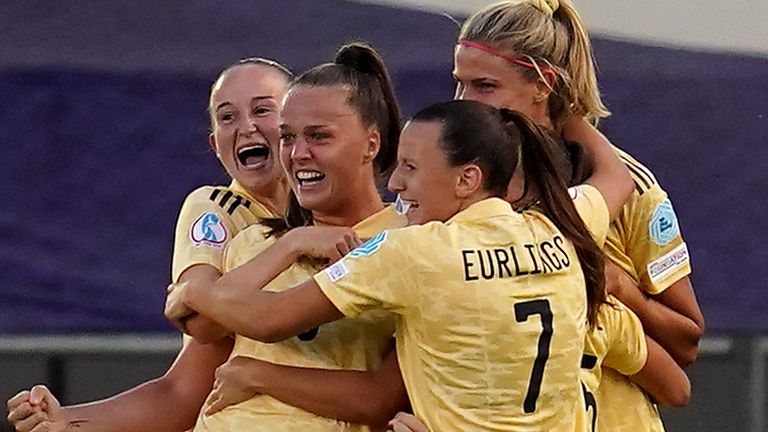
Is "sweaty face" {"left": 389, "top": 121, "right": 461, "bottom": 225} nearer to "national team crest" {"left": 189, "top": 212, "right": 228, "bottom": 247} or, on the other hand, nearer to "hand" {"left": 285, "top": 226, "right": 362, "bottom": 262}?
"hand" {"left": 285, "top": 226, "right": 362, "bottom": 262}

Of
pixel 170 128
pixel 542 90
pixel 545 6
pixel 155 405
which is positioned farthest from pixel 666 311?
pixel 170 128

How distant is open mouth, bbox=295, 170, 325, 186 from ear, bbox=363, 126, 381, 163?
0.27ft

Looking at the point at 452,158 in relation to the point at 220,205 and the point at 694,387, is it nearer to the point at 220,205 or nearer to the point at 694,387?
the point at 220,205

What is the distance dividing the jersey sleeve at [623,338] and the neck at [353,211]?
0.42 metres

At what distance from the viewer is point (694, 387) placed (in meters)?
5.38

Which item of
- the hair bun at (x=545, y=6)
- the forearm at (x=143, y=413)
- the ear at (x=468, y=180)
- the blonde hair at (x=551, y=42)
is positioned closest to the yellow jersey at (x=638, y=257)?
the blonde hair at (x=551, y=42)

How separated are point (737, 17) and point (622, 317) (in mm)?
2537

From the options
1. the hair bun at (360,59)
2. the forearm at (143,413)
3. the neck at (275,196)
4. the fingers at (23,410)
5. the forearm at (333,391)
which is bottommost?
the forearm at (143,413)

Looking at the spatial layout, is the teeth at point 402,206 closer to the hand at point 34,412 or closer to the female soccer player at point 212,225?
the female soccer player at point 212,225

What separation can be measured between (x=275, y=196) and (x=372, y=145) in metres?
0.39

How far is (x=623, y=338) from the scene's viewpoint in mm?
2689

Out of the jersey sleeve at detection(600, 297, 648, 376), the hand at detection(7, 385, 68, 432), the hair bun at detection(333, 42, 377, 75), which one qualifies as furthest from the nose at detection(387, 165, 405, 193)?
the hand at detection(7, 385, 68, 432)

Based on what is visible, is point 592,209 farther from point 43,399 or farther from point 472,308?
point 43,399

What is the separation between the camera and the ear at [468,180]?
2365 mm
